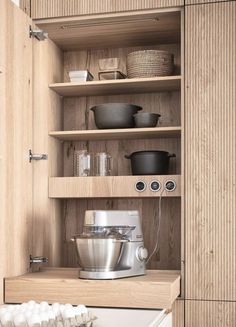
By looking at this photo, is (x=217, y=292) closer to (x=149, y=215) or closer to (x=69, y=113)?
(x=149, y=215)

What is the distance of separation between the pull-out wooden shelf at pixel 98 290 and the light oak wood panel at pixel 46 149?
378 mm

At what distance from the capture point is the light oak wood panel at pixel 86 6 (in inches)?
125

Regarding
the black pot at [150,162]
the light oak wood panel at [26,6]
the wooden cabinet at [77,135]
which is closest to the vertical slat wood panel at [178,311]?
the wooden cabinet at [77,135]

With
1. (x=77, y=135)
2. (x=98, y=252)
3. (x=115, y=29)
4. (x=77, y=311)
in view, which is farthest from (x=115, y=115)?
(x=77, y=311)

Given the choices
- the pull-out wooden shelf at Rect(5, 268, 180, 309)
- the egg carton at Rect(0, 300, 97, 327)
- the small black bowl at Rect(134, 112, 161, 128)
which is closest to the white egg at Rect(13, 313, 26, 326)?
the egg carton at Rect(0, 300, 97, 327)

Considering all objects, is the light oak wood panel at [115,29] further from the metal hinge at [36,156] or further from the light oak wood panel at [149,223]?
the light oak wood panel at [149,223]

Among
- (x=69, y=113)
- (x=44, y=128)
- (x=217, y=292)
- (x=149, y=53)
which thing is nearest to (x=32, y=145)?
(x=44, y=128)

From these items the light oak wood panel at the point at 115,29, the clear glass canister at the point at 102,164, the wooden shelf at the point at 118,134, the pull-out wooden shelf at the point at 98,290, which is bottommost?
the pull-out wooden shelf at the point at 98,290

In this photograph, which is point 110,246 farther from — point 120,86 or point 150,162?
point 120,86

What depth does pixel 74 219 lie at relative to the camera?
3.76m

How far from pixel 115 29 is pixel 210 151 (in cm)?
92

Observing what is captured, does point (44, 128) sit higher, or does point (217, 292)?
point (44, 128)

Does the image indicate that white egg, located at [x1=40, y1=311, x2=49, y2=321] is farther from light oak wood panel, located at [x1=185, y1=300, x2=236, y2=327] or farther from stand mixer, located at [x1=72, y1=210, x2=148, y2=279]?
light oak wood panel, located at [x1=185, y1=300, x2=236, y2=327]

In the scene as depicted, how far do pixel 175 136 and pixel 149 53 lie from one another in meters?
0.53
